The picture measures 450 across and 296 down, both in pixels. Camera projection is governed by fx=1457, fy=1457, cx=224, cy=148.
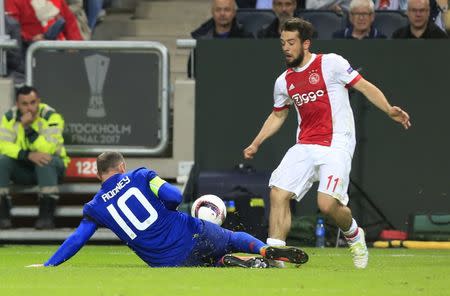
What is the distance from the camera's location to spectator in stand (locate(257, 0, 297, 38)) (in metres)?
18.3

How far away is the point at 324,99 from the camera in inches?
504

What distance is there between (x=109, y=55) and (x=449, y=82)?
4.34 metres

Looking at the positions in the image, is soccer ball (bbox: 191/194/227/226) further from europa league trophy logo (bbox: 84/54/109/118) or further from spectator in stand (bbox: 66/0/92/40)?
spectator in stand (bbox: 66/0/92/40)

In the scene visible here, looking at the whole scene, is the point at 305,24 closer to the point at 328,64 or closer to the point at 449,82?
the point at 328,64

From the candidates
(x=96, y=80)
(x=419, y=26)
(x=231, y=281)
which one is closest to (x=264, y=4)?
(x=419, y=26)

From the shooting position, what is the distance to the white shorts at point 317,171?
12.5 metres

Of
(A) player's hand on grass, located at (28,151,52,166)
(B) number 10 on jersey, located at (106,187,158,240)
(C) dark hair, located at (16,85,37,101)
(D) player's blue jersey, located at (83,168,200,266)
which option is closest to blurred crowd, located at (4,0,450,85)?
(C) dark hair, located at (16,85,37,101)

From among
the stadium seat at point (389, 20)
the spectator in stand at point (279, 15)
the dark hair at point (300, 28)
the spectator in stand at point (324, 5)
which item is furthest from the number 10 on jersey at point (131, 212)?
Result: the spectator in stand at point (324, 5)

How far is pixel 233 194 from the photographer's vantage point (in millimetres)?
17328

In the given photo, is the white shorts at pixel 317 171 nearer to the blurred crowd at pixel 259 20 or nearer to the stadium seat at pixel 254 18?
the blurred crowd at pixel 259 20

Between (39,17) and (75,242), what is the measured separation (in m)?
8.43

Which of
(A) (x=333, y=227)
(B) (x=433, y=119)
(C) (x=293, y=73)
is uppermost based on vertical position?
(C) (x=293, y=73)

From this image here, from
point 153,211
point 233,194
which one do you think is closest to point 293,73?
point 153,211

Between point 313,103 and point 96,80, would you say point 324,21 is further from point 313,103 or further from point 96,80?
point 313,103
